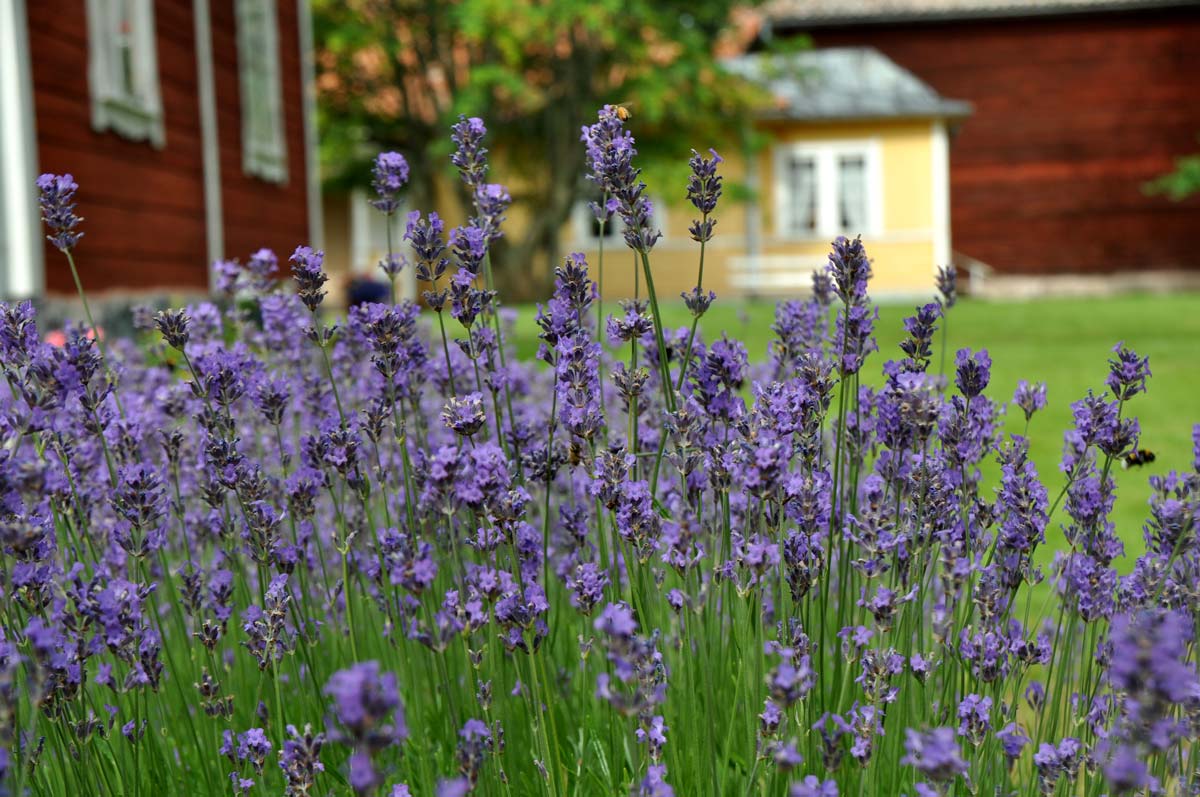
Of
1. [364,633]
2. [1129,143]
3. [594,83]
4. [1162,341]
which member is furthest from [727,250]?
[364,633]

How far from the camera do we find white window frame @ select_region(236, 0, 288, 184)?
11.3 meters

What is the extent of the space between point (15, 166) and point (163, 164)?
93.6 inches

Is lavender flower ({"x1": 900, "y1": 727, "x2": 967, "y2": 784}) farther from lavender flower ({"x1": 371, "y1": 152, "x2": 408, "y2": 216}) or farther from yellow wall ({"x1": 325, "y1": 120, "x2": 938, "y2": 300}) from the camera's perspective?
yellow wall ({"x1": 325, "y1": 120, "x2": 938, "y2": 300})

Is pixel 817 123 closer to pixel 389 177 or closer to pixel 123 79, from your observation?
pixel 123 79

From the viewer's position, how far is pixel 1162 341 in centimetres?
1206

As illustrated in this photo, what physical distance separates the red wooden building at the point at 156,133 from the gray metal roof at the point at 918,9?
1409 centimetres

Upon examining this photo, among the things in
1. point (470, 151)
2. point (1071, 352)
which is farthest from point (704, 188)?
point (1071, 352)

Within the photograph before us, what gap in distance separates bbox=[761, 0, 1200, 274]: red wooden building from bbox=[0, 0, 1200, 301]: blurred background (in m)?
0.04

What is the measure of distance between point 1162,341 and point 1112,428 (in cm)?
1117

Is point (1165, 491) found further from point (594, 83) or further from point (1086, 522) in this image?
point (594, 83)

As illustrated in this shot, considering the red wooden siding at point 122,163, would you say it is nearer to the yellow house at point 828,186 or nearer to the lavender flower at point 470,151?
the lavender flower at point 470,151

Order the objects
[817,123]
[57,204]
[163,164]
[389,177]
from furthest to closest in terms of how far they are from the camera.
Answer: [817,123]
[163,164]
[389,177]
[57,204]

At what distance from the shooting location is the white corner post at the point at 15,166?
23.8ft

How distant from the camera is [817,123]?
2352 centimetres
